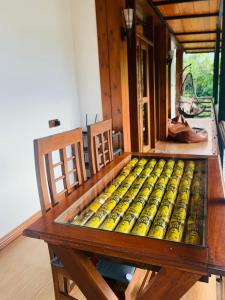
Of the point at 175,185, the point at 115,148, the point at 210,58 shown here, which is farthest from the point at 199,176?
the point at 210,58

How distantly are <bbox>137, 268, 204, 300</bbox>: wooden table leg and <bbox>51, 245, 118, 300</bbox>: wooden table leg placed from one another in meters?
0.21

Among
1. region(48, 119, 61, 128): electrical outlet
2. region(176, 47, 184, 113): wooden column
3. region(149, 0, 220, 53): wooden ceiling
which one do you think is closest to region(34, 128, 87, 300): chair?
region(48, 119, 61, 128): electrical outlet

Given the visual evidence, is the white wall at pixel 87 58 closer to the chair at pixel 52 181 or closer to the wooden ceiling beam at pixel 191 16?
the chair at pixel 52 181

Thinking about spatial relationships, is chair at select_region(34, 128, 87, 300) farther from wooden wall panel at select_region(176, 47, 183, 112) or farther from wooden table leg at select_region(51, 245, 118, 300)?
wooden wall panel at select_region(176, 47, 183, 112)

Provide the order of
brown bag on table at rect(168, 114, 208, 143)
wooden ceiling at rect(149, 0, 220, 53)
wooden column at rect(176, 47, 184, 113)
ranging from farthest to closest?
wooden column at rect(176, 47, 184, 113) → brown bag on table at rect(168, 114, 208, 143) → wooden ceiling at rect(149, 0, 220, 53)

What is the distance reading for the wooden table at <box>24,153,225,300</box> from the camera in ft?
2.81

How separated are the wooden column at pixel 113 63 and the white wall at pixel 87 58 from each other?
7 centimetres

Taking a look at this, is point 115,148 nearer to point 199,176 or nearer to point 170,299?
point 199,176

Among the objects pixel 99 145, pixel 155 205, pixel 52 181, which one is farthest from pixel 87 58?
pixel 155 205

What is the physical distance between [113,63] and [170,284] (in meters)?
2.45

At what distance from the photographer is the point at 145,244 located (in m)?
0.94

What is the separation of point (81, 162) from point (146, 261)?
0.96m

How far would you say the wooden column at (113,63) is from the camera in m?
2.79

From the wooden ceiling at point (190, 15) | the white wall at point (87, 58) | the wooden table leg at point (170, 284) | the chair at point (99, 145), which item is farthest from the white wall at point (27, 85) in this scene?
the wooden ceiling at point (190, 15)
